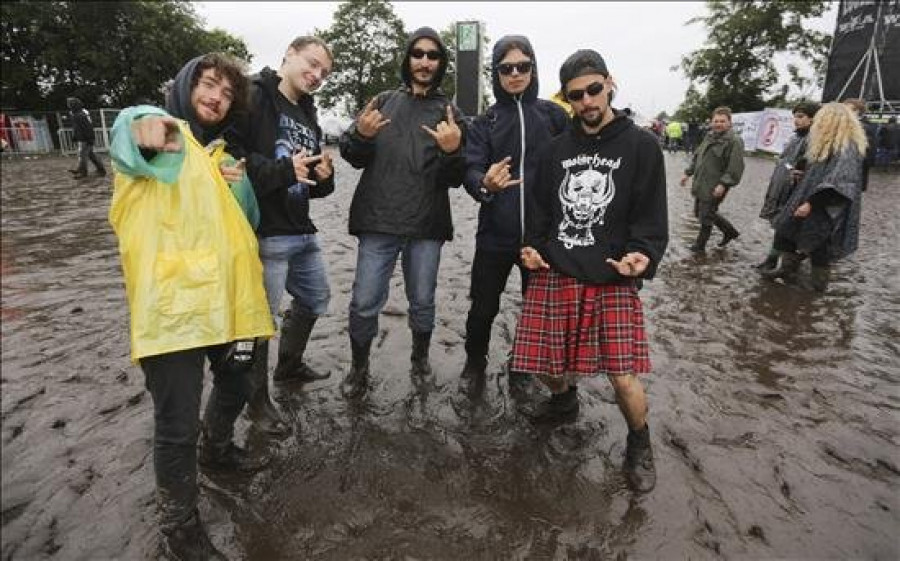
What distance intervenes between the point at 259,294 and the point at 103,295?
364 cm

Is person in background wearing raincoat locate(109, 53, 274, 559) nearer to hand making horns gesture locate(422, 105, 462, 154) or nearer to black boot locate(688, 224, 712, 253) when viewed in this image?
hand making horns gesture locate(422, 105, 462, 154)

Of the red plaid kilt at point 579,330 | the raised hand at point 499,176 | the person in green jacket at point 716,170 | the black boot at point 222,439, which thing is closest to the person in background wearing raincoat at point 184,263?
the black boot at point 222,439

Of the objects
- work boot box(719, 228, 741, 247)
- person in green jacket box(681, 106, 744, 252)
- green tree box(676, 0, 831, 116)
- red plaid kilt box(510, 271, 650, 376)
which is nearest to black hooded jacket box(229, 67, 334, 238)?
red plaid kilt box(510, 271, 650, 376)

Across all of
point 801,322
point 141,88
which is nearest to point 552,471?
point 801,322

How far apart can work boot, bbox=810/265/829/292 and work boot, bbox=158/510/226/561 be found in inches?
244

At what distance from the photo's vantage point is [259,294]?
2246 millimetres


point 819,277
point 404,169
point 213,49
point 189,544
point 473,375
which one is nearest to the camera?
point 189,544

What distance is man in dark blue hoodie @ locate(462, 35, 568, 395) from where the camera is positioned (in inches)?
125

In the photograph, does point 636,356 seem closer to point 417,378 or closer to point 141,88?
point 417,378

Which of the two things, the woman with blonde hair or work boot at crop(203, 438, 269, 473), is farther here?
the woman with blonde hair

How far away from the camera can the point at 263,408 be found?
3.13 m

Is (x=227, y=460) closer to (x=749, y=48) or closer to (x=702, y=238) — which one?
(x=702, y=238)

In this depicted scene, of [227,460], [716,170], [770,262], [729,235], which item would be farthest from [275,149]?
[729,235]

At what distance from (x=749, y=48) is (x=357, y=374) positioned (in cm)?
4610
